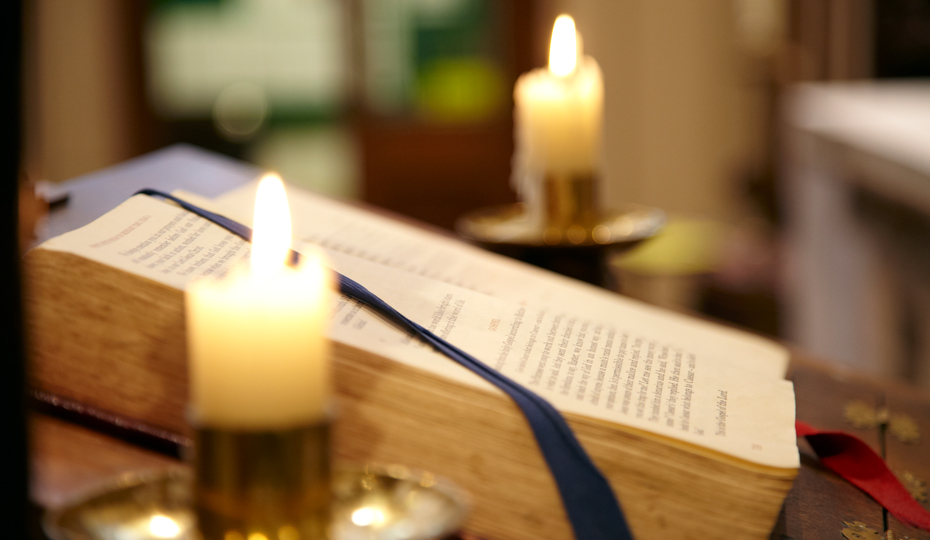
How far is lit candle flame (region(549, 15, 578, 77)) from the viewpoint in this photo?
2.18 feet

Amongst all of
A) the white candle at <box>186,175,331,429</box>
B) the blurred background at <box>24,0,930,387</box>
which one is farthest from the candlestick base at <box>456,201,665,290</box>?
Answer: the blurred background at <box>24,0,930,387</box>

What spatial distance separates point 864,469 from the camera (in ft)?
1.45

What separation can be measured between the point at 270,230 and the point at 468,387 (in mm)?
102

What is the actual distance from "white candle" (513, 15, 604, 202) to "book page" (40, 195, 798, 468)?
227 millimetres

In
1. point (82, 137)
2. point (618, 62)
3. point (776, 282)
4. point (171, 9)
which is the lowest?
point (776, 282)

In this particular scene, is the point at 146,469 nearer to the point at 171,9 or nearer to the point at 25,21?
the point at 25,21

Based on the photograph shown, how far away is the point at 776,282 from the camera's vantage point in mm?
2256

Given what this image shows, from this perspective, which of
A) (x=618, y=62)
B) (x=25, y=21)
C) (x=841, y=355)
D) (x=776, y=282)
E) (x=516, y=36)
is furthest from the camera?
(x=618, y=62)

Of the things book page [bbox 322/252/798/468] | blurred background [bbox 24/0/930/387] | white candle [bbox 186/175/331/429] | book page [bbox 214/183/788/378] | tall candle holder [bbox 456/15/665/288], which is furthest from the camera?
blurred background [bbox 24/0/930/387]

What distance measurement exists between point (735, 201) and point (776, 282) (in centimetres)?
93

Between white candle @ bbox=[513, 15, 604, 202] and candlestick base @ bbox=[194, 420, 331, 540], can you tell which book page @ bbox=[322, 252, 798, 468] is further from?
white candle @ bbox=[513, 15, 604, 202]

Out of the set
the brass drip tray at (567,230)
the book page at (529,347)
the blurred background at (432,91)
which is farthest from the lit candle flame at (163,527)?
the blurred background at (432,91)

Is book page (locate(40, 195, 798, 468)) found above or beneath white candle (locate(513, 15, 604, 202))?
beneath

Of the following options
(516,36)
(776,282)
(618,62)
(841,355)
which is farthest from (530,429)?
(618,62)
